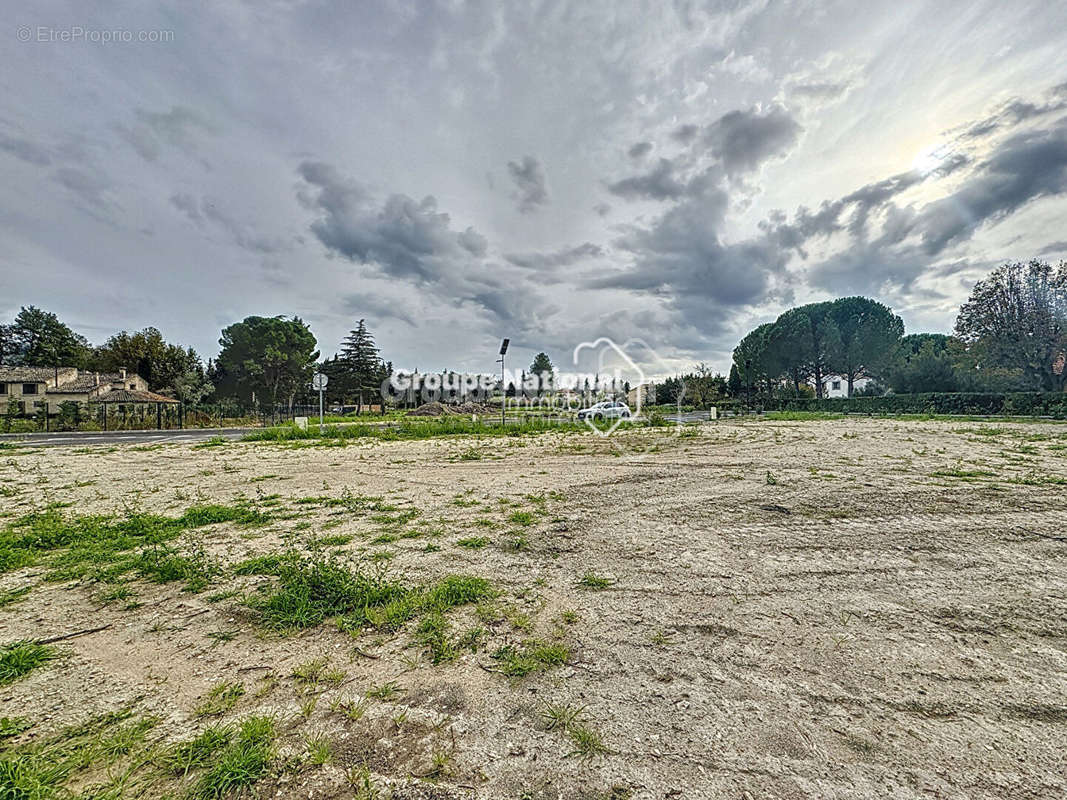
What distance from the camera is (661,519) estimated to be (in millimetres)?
5184

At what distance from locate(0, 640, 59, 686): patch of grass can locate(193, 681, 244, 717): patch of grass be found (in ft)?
3.60

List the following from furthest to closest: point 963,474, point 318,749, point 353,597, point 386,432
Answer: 1. point 386,432
2. point 963,474
3. point 353,597
4. point 318,749

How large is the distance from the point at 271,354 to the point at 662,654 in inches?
1962

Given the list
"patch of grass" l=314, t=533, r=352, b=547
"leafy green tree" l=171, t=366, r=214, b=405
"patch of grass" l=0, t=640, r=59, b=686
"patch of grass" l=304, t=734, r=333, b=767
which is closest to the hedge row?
"patch of grass" l=314, t=533, r=352, b=547

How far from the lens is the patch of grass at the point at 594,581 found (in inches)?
131

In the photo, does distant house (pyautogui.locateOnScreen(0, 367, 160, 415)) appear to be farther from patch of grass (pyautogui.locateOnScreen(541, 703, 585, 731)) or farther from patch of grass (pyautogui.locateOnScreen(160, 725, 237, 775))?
patch of grass (pyautogui.locateOnScreen(541, 703, 585, 731))

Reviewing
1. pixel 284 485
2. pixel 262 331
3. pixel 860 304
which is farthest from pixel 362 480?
pixel 860 304

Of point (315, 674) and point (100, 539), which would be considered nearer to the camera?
point (315, 674)

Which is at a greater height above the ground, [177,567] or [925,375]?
[925,375]

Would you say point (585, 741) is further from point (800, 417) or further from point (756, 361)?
point (756, 361)

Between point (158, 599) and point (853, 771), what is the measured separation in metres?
4.28

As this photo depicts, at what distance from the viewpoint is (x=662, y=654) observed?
2.44 meters

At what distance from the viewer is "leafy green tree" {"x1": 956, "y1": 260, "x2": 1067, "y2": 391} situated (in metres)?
27.4

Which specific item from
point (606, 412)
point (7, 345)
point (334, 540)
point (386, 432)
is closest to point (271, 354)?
point (386, 432)
